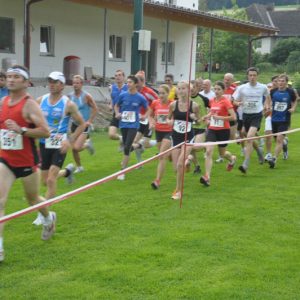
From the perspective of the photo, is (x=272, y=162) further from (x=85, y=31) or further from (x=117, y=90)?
(x=85, y=31)

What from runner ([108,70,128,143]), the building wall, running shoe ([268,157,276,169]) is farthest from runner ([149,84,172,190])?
the building wall

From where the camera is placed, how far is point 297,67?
178 ft

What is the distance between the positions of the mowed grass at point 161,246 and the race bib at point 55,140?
978 millimetres

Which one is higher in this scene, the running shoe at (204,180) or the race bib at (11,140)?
the race bib at (11,140)

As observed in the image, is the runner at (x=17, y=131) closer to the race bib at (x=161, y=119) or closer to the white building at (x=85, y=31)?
the race bib at (x=161, y=119)

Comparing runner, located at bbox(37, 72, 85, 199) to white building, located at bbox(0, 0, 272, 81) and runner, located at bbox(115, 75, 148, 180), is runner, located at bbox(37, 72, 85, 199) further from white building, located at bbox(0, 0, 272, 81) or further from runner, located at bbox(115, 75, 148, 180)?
white building, located at bbox(0, 0, 272, 81)

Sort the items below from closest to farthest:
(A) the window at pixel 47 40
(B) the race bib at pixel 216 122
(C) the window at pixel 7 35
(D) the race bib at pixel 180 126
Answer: (D) the race bib at pixel 180 126 < (B) the race bib at pixel 216 122 < (C) the window at pixel 7 35 < (A) the window at pixel 47 40

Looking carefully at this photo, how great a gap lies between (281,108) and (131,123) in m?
3.37

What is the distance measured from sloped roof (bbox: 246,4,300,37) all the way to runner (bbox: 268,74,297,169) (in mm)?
72877

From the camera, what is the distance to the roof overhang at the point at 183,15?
23.9 meters

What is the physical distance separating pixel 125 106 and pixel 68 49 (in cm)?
1589

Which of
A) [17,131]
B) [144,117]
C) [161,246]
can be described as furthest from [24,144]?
[144,117]

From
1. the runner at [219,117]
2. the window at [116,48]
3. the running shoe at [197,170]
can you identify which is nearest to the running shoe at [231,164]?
the running shoe at [197,170]

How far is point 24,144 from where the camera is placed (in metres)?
6.12
